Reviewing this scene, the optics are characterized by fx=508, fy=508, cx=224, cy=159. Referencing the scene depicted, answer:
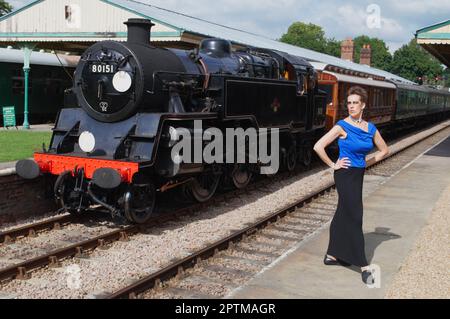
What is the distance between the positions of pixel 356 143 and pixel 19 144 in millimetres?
9031

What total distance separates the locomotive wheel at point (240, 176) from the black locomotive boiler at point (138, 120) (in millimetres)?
209

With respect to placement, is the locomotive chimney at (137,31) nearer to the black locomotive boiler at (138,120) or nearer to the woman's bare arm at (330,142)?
the black locomotive boiler at (138,120)

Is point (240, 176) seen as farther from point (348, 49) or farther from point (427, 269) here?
point (348, 49)

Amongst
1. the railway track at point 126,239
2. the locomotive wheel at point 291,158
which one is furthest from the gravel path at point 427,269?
the locomotive wheel at point 291,158

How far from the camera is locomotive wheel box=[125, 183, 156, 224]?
6.55m

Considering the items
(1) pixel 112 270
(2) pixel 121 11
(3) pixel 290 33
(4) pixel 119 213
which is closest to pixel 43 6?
(2) pixel 121 11

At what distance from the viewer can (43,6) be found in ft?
55.9

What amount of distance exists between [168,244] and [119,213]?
32.0 inches

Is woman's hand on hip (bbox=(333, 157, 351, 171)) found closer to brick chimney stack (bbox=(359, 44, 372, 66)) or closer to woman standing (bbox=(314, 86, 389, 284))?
woman standing (bbox=(314, 86, 389, 284))

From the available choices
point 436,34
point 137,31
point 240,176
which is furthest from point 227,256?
point 436,34

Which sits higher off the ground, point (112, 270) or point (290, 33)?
point (290, 33)

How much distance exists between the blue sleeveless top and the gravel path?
120 cm

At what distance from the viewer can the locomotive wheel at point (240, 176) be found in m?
9.12
